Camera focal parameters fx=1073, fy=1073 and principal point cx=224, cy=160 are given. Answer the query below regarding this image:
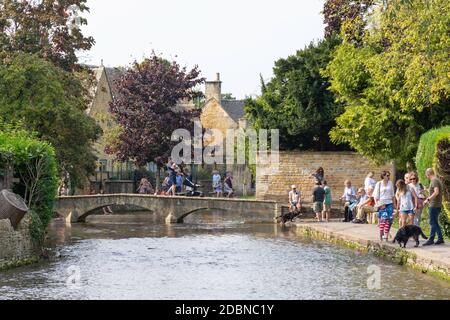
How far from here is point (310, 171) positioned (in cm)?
4762

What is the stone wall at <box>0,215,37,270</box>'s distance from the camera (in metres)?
25.7

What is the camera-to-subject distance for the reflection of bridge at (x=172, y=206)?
45.9 meters

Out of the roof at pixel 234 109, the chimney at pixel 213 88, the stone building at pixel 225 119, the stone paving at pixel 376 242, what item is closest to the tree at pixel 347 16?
the stone paving at pixel 376 242

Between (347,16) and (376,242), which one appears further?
(347,16)

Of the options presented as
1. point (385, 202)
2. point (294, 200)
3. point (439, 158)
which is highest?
point (439, 158)

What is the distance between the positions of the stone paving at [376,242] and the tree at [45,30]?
15.6 m

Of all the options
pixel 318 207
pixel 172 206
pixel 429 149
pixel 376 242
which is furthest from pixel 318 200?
pixel 376 242

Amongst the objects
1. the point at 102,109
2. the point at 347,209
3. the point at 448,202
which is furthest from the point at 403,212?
the point at 102,109

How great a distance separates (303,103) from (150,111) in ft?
55.4

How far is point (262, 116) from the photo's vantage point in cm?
5012

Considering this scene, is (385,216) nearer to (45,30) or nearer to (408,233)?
(408,233)

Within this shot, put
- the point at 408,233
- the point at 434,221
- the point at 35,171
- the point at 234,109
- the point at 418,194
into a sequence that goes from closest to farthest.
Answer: the point at 434,221 → the point at 408,233 → the point at 418,194 → the point at 35,171 → the point at 234,109

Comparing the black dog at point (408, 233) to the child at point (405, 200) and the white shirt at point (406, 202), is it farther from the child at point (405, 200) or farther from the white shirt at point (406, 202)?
the white shirt at point (406, 202)
